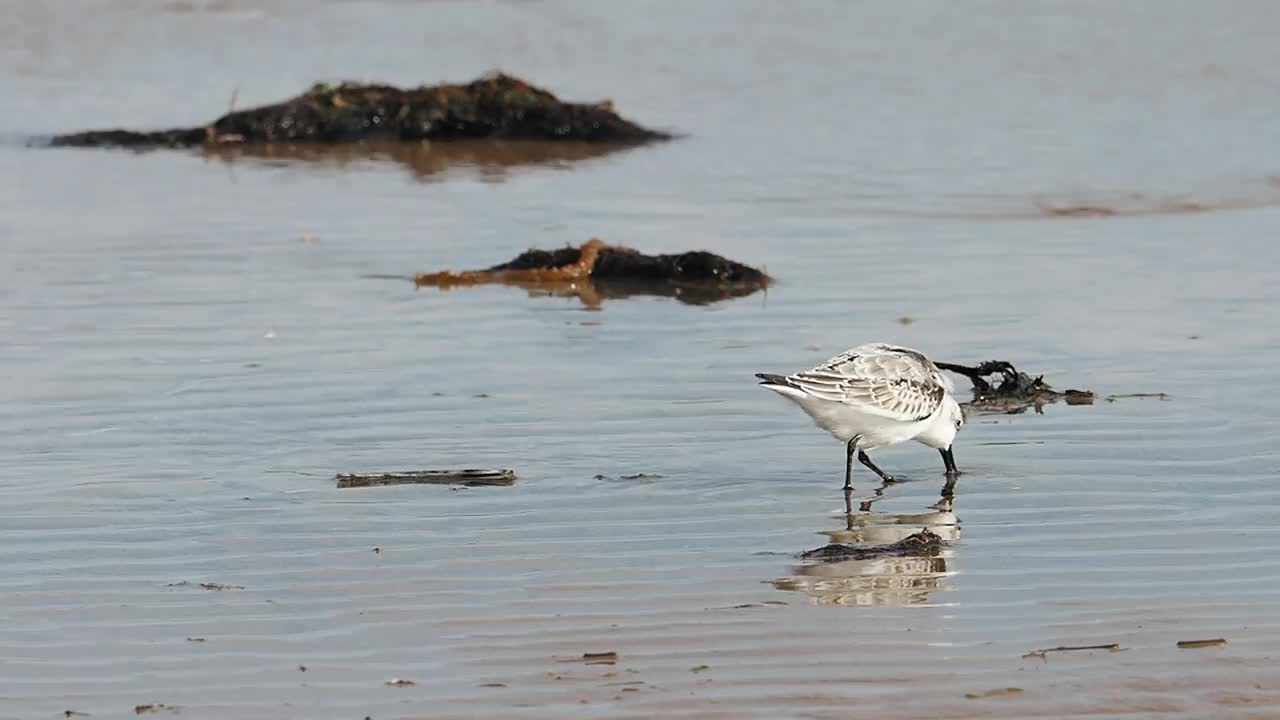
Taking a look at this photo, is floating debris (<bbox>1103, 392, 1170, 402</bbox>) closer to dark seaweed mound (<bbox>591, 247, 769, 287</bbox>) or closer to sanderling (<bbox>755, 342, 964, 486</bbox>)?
sanderling (<bbox>755, 342, 964, 486</bbox>)

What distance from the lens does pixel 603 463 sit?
28.9 ft

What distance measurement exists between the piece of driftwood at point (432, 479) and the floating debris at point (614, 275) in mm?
4345

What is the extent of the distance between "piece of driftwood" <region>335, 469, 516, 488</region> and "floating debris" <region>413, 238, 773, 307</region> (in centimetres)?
434

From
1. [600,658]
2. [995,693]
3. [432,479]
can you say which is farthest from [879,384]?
[995,693]

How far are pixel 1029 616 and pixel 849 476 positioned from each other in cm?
210

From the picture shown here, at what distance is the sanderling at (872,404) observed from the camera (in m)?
8.68

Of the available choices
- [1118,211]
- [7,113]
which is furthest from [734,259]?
[7,113]

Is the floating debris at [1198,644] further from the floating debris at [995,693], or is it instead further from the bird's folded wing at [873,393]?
the bird's folded wing at [873,393]

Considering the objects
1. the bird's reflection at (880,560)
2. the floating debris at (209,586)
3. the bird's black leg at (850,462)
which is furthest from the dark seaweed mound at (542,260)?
the floating debris at (209,586)

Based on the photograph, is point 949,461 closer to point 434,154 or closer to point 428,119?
point 434,154

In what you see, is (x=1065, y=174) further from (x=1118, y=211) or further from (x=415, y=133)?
(x=415, y=133)

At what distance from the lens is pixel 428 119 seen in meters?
20.4

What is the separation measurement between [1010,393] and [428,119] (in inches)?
447

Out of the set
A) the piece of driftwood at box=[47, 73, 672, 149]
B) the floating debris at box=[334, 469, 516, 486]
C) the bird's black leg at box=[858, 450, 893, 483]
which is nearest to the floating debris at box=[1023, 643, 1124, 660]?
the bird's black leg at box=[858, 450, 893, 483]
